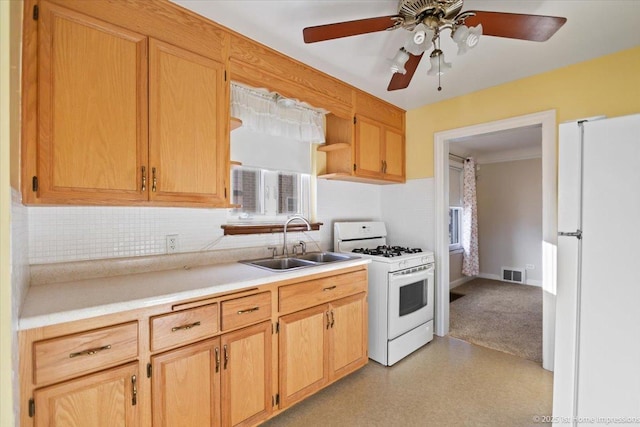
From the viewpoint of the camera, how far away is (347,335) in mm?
2248

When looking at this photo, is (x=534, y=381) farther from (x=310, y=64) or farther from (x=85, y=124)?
(x=85, y=124)

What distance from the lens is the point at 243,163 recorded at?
7.82ft

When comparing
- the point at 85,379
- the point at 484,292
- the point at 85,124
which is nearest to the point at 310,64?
the point at 85,124

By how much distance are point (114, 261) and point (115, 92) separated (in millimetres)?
948

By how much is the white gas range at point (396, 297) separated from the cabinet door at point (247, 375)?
1118mm

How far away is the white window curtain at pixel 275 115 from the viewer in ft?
7.31

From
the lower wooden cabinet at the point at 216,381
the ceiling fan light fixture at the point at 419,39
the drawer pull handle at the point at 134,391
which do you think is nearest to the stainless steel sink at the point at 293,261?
the lower wooden cabinet at the point at 216,381

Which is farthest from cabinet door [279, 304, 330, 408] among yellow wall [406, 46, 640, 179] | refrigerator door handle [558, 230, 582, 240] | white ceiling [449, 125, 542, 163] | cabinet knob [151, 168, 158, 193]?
white ceiling [449, 125, 542, 163]

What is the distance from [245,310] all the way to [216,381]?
0.38m

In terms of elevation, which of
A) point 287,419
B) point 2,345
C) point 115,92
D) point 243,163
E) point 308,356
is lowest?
point 287,419

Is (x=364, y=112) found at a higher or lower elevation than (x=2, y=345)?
higher

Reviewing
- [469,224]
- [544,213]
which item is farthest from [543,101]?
[469,224]

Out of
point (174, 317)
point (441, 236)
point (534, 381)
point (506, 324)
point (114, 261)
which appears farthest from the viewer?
point (506, 324)

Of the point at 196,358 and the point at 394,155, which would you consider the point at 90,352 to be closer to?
the point at 196,358
